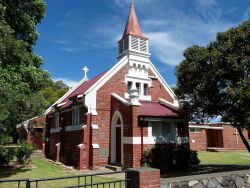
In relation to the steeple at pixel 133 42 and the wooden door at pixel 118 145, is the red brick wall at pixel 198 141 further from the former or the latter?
the wooden door at pixel 118 145

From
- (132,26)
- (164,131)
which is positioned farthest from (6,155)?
(132,26)

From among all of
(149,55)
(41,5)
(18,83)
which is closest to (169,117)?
(149,55)

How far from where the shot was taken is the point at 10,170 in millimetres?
19281

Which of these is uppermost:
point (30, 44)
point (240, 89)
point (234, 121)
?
point (30, 44)

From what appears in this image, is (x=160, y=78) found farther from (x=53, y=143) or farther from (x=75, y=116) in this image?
(x=53, y=143)

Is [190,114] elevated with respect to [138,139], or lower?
elevated

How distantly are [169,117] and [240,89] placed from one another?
6909 millimetres

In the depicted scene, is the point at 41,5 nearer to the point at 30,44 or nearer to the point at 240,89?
the point at 30,44

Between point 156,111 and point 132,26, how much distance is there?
9.02 meters

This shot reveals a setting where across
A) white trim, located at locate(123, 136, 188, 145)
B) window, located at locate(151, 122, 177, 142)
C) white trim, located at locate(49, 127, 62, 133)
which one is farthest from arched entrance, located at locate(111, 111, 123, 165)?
white trim, located at locate(49, 127, 62, 133)

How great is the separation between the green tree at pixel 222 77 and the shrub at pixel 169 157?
3.95m

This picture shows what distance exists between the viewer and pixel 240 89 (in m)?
15.0

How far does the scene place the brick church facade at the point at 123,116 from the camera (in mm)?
20266

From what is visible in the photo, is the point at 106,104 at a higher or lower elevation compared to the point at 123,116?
higher
